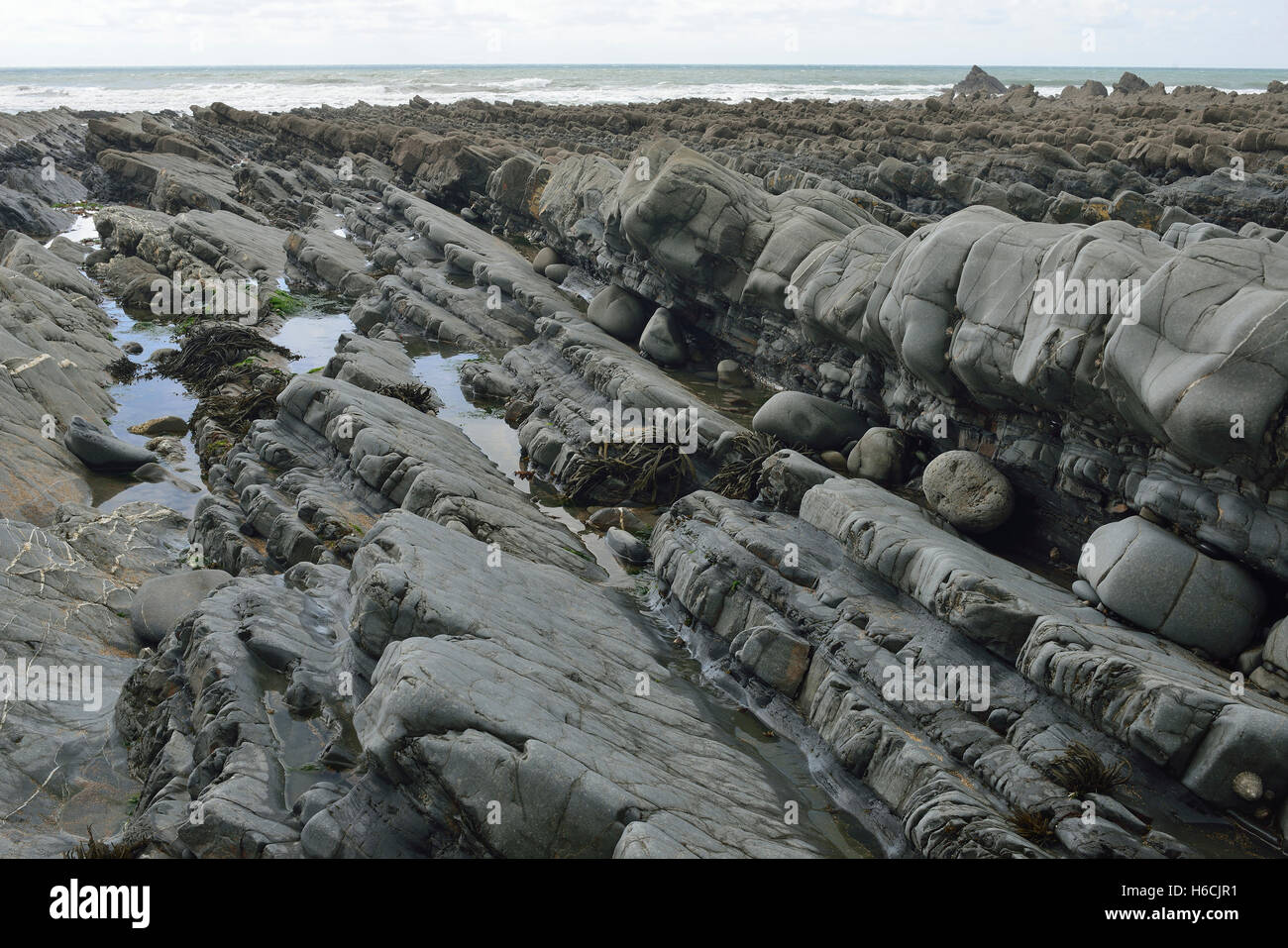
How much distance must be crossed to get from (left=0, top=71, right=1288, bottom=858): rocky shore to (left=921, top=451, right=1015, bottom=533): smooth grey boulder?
0.05 meters

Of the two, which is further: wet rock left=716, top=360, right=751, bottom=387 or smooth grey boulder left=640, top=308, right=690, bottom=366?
smooth grey boulder left=640, top=308, right=690, bottom=366

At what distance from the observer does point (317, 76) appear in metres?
144

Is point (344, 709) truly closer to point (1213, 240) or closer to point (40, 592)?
point (40, 592)

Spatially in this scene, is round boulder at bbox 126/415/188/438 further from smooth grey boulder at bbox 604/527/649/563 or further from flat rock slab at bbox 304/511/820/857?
flat rock slab at bbox 304/511/820/857

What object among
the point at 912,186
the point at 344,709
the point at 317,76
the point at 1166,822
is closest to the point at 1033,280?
the point at 1166,822

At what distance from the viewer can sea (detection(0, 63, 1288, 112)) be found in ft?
368

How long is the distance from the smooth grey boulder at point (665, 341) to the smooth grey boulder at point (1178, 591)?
48.7 feet

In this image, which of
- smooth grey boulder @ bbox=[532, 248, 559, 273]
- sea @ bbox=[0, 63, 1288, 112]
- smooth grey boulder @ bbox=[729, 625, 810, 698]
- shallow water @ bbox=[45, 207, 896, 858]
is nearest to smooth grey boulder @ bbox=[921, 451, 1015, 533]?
smooth grey boulder @ bbox=[729, 625, 810, 698]

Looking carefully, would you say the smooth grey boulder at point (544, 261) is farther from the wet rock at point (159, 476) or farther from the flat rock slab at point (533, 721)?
the flat rock slab at point (533, 721)

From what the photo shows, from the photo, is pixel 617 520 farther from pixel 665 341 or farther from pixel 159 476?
pixel 159 476

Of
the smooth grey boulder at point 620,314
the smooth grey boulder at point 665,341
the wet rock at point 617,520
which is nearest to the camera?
the wet rock at point 617,520

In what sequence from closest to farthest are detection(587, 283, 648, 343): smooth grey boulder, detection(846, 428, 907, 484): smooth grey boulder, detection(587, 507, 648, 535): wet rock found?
1. detection(846, 428, 907, 484): smooth grey boulder
2. detection(587, 507, 648, 535): wet rock
3. detection(587, 283, 648, 343): smooth grey boulder

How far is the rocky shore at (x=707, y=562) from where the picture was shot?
340 inches

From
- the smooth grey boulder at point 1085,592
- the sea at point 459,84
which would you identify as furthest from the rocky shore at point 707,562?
the sea at point 459,84
